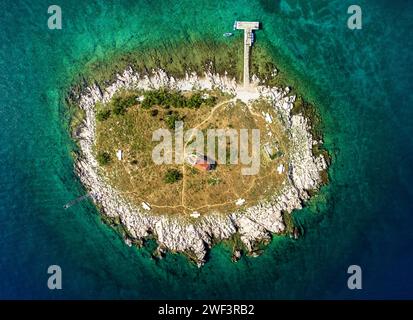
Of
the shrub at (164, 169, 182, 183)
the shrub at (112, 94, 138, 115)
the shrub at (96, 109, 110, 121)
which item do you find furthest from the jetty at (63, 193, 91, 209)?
the shrub at (112, 94, 138, 115)

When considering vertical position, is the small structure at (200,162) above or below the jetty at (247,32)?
below

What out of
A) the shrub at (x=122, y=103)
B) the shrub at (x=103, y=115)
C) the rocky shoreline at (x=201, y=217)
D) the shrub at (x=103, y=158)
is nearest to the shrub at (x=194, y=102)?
the rocky shoreline at (x=201, y=217)

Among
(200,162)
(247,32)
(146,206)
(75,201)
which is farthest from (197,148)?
(75,201)

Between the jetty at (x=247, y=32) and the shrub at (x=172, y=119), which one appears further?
the jetty at (x=247, y=32)

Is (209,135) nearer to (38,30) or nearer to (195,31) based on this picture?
(195,31)

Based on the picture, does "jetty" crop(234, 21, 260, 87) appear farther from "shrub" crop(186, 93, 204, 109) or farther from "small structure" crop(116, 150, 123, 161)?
"small structure" crop(116, 150, 123, 161)

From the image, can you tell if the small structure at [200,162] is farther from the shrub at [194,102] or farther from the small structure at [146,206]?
the small structure at [146,206]
